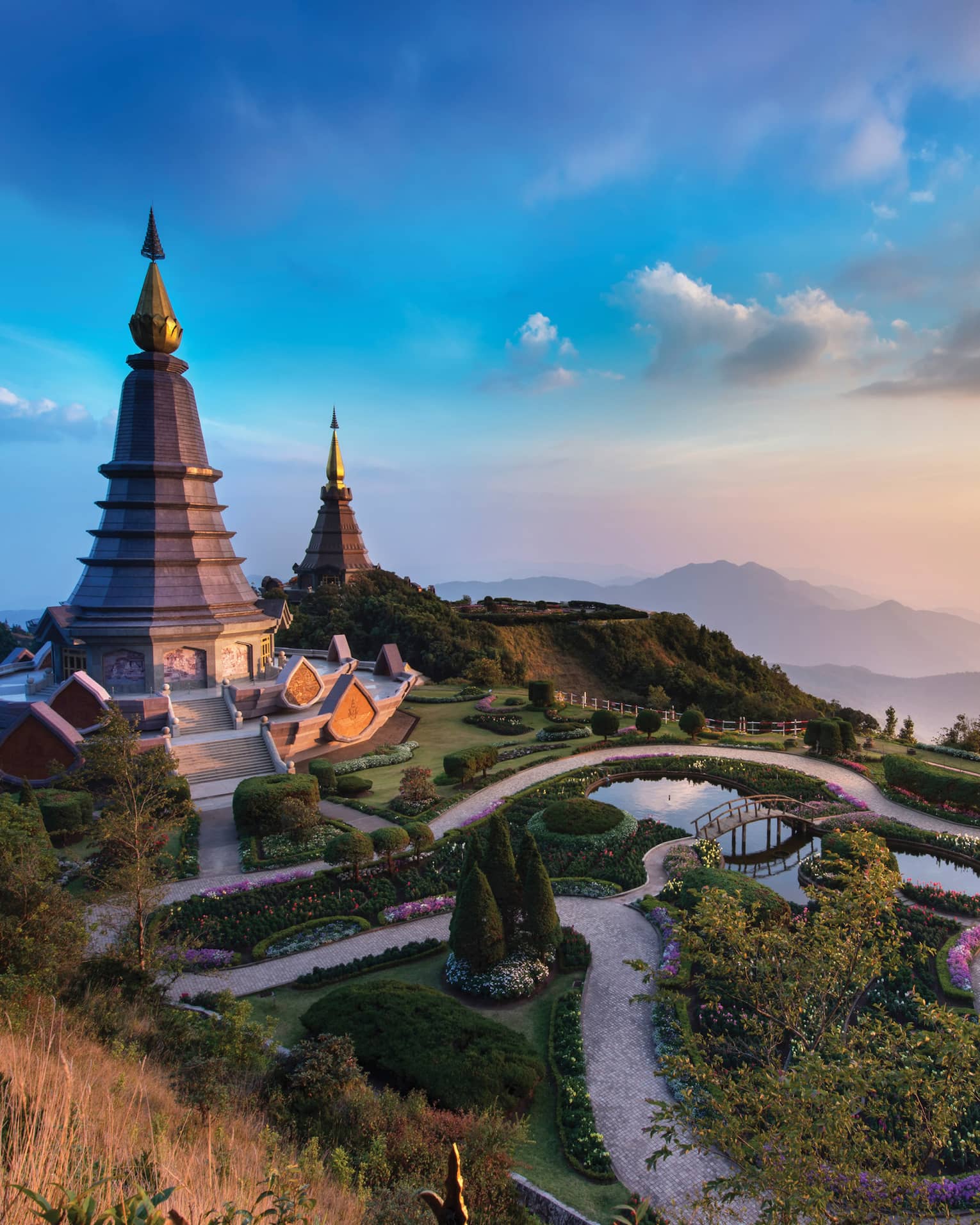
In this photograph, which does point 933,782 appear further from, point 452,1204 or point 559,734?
point 452,1204

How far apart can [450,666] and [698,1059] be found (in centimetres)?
3734

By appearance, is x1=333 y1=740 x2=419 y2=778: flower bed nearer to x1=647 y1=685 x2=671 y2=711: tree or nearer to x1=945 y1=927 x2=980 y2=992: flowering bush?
x1=647 y1=685 x2=671 y2=711: tree

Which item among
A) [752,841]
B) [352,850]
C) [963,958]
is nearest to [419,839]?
[352,850]

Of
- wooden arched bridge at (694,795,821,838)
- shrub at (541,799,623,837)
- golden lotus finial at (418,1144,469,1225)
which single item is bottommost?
wooden arched bridge at (694,795,821,838)

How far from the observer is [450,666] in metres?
47.8

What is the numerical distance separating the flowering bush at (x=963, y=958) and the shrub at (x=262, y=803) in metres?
17.6

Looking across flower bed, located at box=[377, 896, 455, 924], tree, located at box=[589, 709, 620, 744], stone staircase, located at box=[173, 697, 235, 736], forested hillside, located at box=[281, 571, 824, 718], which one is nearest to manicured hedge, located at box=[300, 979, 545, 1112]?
flower bed, located at box=[377, 896, 455, 924]

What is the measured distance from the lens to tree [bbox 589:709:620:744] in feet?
106

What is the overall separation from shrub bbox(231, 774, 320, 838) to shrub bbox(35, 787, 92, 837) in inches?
175

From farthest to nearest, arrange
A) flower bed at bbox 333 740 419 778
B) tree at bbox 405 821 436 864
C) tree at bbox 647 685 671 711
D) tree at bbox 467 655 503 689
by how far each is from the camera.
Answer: tree at bbox 467 655 503 689, tree at bbox 647 685 671 711, flower bed at bbox 333 740 419 778, tree at bbox 405 821 436 864

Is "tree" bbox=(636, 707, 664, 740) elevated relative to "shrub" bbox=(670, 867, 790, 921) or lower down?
elevated

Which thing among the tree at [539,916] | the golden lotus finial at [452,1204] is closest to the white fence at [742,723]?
the tree at [539,916]

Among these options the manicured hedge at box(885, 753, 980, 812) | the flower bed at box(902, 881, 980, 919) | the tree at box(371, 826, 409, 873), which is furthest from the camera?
the manicured hedge at box(885, 753, 980, 812)

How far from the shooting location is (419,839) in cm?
2066
